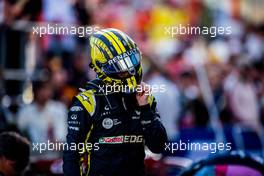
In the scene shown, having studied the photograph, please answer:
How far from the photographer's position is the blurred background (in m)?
7.01

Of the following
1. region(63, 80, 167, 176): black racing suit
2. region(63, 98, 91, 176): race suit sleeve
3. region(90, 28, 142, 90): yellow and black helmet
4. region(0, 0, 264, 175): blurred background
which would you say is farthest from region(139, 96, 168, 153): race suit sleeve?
region(0, 0, 264, 175): blurred background

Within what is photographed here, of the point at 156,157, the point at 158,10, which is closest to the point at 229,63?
the point at 158,10

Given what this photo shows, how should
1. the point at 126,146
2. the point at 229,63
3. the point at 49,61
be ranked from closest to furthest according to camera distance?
the point at 126,146 → the point at 49,61 → the point at 229,63

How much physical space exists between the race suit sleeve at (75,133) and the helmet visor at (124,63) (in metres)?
0.26

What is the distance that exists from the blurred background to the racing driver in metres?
1.28

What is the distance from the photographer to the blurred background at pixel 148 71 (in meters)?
7.01

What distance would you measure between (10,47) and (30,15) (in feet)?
2.69

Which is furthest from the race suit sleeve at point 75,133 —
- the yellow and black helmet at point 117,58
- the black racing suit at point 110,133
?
the yellow and black helmet at point 117,58

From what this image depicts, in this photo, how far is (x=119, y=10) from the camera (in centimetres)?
834

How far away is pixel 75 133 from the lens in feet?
14.0

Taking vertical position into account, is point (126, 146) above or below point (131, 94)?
below

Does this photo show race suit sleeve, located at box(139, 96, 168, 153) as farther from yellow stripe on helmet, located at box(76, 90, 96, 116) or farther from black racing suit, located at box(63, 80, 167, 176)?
yellow stripe on helmet, located at box(76, 90, 96, 116)

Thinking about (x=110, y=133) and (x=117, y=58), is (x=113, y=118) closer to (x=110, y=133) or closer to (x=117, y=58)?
(x=110, y=133)

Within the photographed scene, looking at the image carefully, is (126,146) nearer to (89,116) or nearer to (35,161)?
(89,116)
